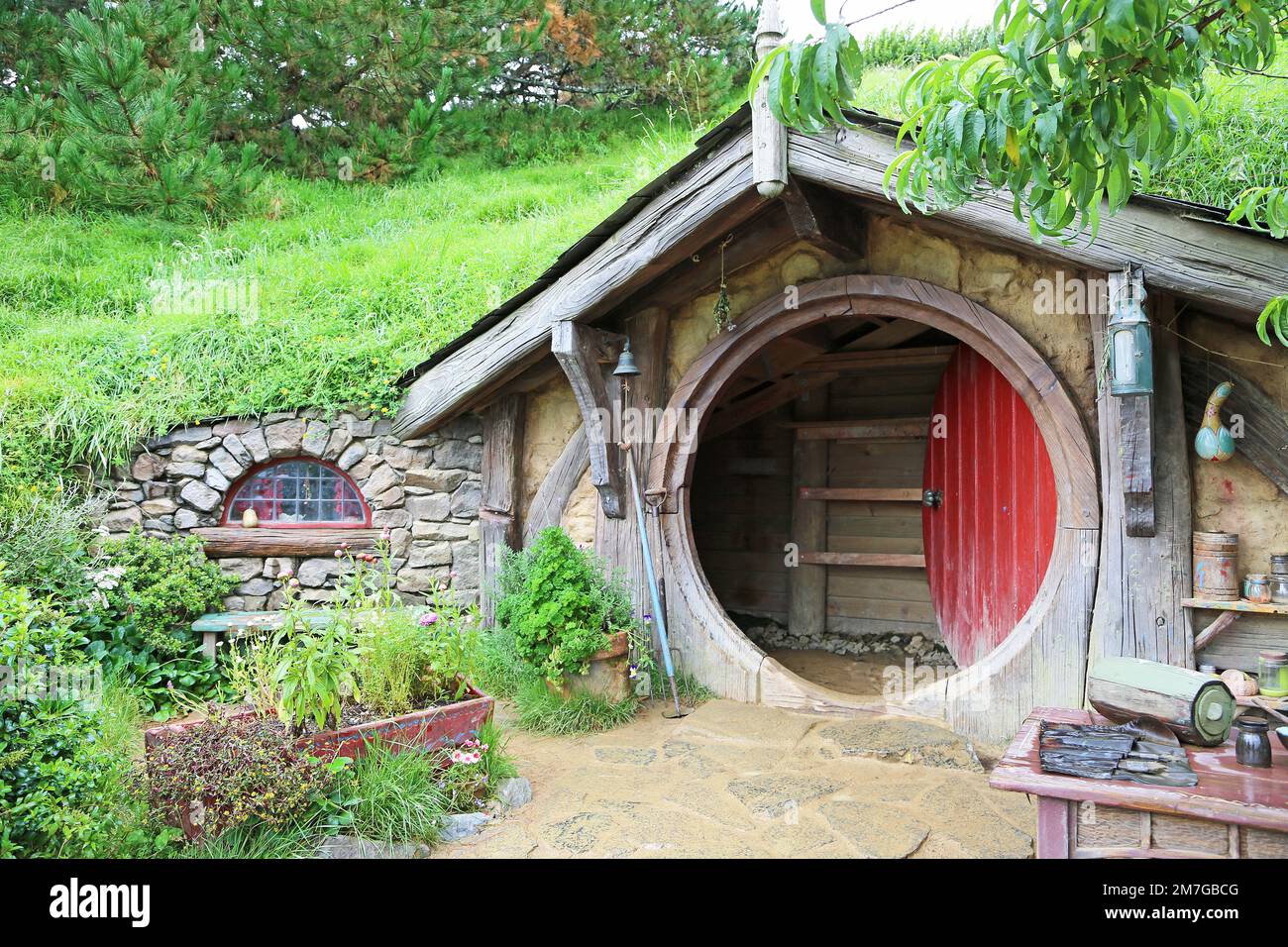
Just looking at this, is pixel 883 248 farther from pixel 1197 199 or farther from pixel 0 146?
pixel 0 146

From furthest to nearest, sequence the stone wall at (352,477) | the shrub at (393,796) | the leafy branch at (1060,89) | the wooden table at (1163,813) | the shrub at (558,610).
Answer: the stone wall at (352,477), the shrub at (558,610), the shrub at (393,796), the wooden table at (1163,813), the leafy branch at (1060,89)

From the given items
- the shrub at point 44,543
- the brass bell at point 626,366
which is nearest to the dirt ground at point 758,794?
the brass bell at point 626,366

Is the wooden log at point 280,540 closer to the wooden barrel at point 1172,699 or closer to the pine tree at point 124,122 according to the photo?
the pine tree at point 124,122

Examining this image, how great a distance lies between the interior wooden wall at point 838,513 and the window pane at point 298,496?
351 centimetres

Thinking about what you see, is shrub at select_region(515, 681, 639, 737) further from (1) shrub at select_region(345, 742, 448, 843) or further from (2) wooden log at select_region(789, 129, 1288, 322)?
(2) wooden log at select_region(789, 129, 1288, 322)

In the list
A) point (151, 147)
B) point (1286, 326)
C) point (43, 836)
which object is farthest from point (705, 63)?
point (43, 836)

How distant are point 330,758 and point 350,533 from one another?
8.47 feet

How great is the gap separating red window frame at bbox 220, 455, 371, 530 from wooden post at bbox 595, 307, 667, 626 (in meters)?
1.68

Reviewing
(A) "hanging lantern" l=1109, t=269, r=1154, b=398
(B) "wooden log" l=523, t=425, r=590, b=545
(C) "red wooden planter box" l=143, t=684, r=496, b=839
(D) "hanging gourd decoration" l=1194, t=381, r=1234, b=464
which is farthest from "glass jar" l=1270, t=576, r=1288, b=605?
(B) "wooden log" l=523, t=425, r=590, b=545

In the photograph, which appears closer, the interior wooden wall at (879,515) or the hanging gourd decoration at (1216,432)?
the hanging gourd decoration at (1216,432)

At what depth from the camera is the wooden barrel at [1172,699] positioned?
2.80 meters

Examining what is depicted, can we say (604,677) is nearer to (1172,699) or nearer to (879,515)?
(1172,699)

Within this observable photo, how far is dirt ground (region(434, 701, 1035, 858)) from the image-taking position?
345cm

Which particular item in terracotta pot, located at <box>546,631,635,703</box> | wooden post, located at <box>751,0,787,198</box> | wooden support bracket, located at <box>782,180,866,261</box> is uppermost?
wooden post, located at <box>751,0,787,198</box>
